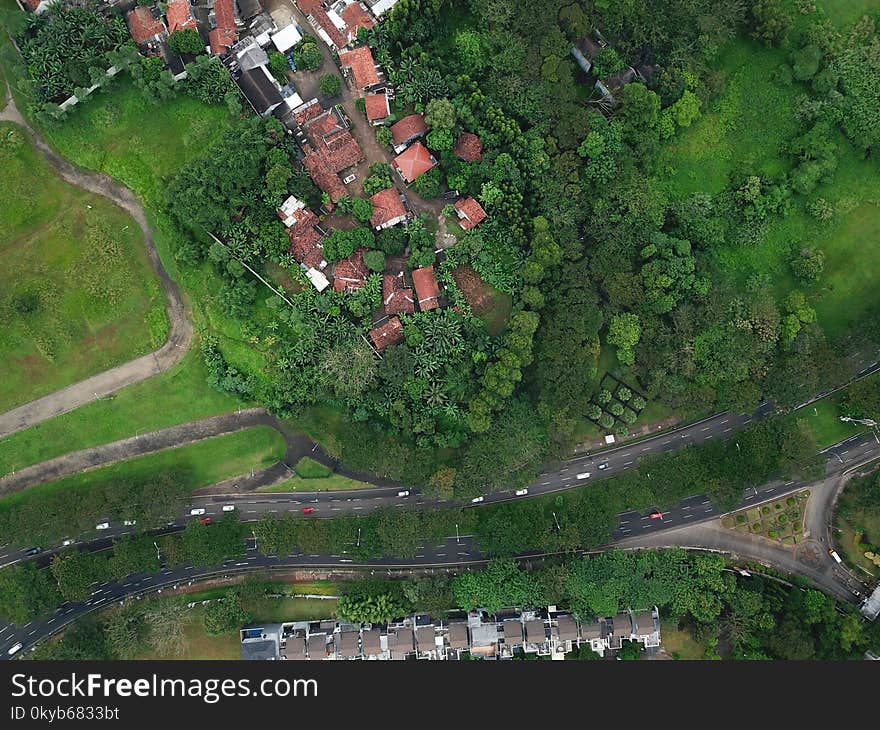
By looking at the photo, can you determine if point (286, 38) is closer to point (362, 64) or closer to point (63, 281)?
point (362, 64)

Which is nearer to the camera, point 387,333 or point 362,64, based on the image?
point 362,64

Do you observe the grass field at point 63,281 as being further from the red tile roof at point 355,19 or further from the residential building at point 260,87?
the red tile roof at point 355,19

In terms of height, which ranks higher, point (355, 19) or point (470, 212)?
point (355, 19)

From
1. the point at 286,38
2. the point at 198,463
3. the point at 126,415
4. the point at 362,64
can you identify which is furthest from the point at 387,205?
the point at 126,415

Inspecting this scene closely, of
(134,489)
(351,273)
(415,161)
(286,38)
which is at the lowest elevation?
(134,489)

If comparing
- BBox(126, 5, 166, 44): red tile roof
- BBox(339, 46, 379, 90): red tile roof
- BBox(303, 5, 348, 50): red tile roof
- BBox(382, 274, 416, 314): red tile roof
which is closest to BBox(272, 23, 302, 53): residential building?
BBox(303, 5, 348, 50): red tile roof

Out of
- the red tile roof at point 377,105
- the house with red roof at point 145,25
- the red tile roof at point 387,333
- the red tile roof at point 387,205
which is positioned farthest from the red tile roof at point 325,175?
the house with red roof at point 145,25
